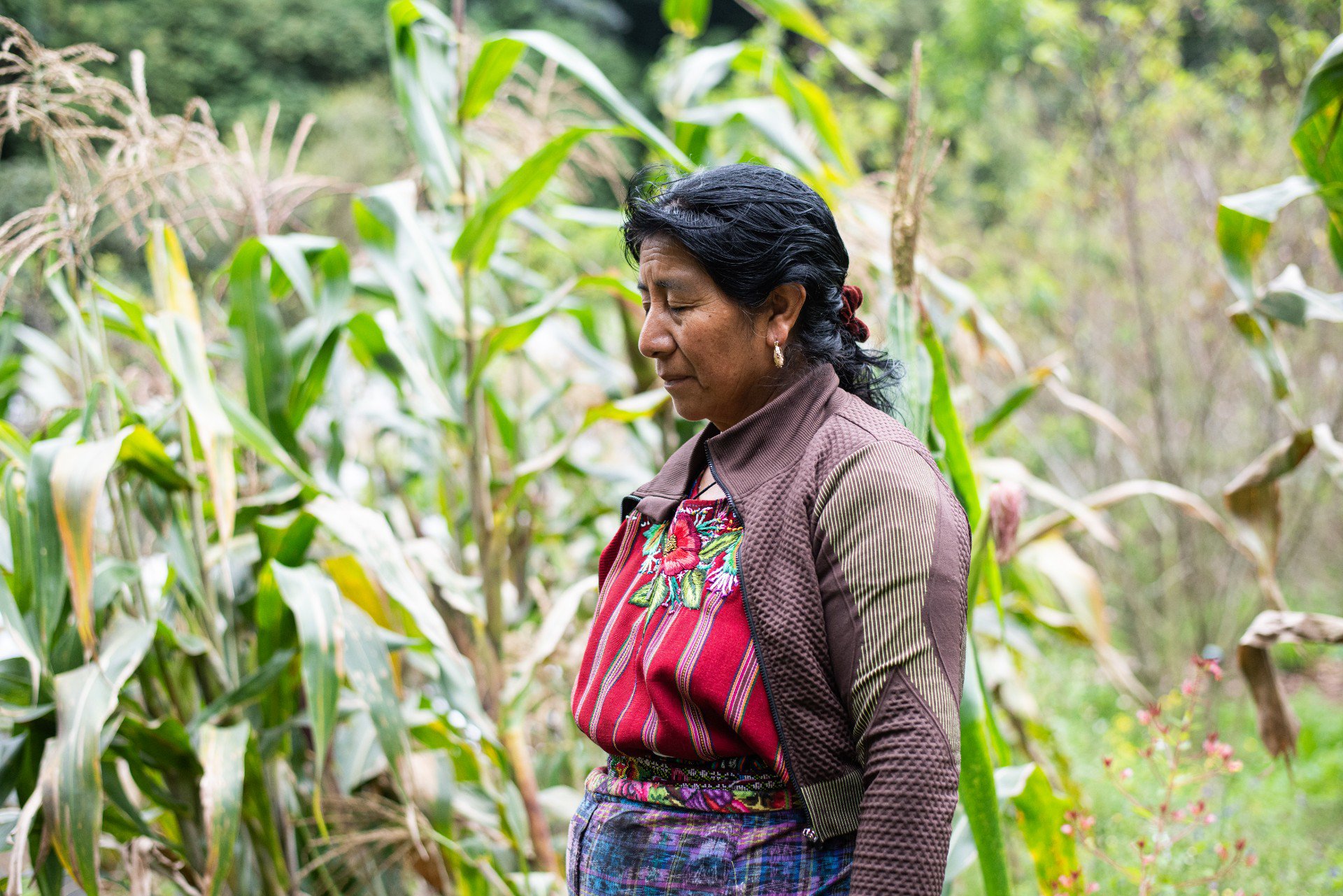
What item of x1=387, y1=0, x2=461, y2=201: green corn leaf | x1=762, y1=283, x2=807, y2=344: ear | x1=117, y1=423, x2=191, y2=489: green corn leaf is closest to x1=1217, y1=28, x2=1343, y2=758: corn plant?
x1=762, y1=283, x2=807, y2=344: ear

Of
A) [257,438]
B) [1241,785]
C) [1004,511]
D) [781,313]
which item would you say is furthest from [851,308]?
[1241,785]

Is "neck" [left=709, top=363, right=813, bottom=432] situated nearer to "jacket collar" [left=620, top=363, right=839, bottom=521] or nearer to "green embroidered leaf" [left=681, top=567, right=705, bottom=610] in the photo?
"jacket collar" [left=620, top=363, right=839, bottom=521]

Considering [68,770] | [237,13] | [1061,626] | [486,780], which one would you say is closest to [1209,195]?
[1061,626]

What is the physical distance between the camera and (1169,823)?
8.36 feet

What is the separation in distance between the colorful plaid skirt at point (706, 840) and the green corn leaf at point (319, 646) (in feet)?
2.01

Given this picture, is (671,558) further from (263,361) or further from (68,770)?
(263,361)

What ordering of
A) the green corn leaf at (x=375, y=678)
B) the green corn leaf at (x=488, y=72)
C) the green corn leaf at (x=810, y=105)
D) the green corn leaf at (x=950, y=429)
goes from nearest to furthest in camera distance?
the green corn leaf at (x=950, y=429) < the green corn leaf at (x=375, y=678) < the green corn leaf at (x=488, y=72) < the green corn leaf at (x=810, y=105)

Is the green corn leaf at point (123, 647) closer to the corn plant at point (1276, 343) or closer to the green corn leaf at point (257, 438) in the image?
the green corn leaf at point (257, 438)

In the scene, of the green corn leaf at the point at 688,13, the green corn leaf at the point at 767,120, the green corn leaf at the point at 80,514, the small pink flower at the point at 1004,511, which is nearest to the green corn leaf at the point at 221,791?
the green corn leaf at the point at 80,514

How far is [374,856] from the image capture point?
2021 mm

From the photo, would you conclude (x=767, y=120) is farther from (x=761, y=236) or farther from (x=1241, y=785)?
(x=1241, y=785)

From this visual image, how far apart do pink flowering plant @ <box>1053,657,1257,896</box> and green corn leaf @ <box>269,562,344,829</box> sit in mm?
1085

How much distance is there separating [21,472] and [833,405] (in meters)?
1.31

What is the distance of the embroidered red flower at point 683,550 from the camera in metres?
1.05
